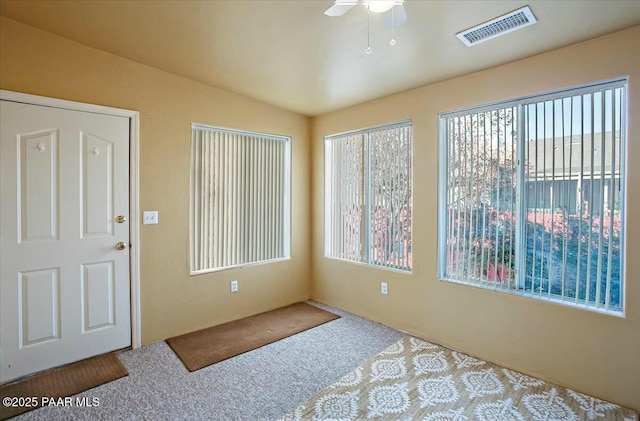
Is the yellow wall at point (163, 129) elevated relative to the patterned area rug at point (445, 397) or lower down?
elevated

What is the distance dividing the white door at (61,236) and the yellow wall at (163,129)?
175mm

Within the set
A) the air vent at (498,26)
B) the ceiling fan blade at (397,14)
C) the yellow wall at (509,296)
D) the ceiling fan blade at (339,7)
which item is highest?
the air vent at (498,26)

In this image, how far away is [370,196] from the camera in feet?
12.1

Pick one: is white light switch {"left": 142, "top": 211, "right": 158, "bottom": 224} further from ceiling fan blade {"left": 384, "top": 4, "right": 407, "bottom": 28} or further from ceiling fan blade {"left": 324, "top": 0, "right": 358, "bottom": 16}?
ceiling fan blade {"left": 384, "top": 4, "right": 407, "bottom": 28}

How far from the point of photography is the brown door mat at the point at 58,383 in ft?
6.85

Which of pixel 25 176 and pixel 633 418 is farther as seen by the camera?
pixel 25 176

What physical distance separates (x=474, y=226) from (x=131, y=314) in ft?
10.3

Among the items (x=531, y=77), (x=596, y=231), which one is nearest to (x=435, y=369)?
(x=596, y=231)

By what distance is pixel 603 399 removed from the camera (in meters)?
2.16

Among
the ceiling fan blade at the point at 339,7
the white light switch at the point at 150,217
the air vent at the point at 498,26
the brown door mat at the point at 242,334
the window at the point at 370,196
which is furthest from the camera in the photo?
the window at the point at 370,196

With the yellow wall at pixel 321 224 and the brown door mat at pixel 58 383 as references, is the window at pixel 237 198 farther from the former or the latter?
the brown door mat at pixel 58 383

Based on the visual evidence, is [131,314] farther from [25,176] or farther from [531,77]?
[531,77]

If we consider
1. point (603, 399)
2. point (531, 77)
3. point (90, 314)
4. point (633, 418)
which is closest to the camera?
point (633, 418)

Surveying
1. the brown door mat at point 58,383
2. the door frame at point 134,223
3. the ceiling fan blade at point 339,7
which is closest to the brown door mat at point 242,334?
the door frame at point 134,223
